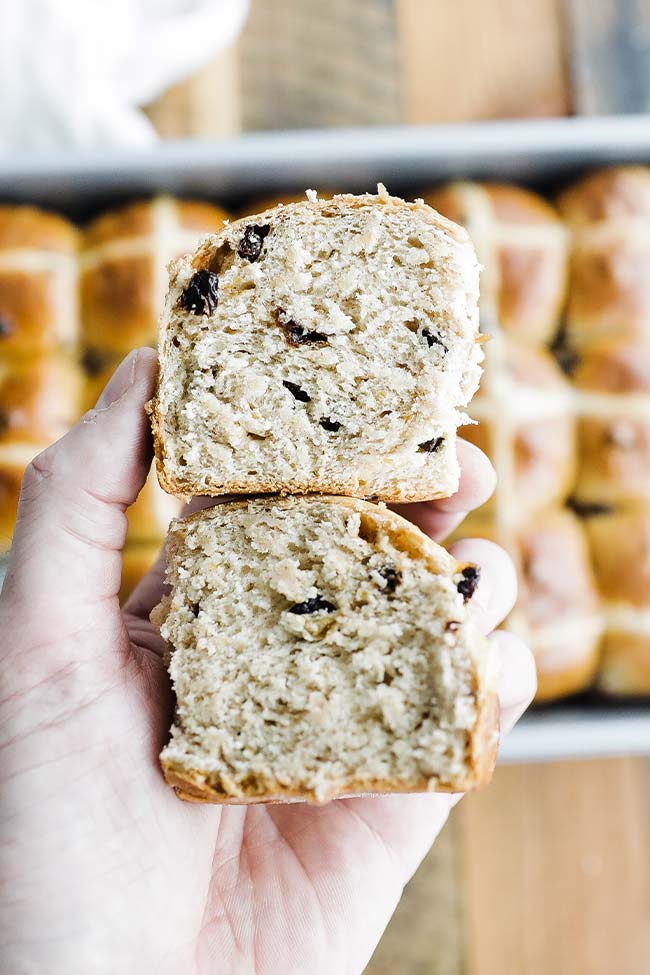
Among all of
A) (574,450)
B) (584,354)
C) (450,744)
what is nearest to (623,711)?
(574,450)

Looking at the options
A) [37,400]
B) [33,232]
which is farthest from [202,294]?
[33,232]

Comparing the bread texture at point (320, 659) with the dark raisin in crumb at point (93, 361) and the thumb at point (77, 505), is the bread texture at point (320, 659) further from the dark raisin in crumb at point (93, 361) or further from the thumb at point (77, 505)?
the dark raisin in crumb at point (93, 361)

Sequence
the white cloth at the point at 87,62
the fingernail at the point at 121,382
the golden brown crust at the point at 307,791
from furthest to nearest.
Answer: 1. the white cloth at the point at 87,62
2. the fingernail at the point at 121,382
3. the golden brown crust at the point at 307,791

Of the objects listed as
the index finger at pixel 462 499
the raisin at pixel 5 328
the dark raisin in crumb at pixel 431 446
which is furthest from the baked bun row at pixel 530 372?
the dark raisin in crumb at pixel 431 446

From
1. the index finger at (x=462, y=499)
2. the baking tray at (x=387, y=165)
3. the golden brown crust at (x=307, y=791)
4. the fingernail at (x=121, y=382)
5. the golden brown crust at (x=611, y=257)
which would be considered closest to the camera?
the golden brown crust at (x=307, y=791)

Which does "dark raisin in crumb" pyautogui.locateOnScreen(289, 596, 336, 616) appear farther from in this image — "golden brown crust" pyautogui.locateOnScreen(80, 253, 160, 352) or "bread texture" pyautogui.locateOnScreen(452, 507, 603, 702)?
"golden brown crust" pyautogui.locateOnScreen(80, 253, 160, 352)

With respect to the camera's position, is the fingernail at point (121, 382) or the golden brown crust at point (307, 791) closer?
the golden brown crust at point (307, 791)

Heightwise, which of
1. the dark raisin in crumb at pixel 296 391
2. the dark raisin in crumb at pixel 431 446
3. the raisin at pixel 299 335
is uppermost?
the raisin at pixel 299 335

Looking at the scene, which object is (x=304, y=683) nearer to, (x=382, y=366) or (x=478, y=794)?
(x=382, y=366)
